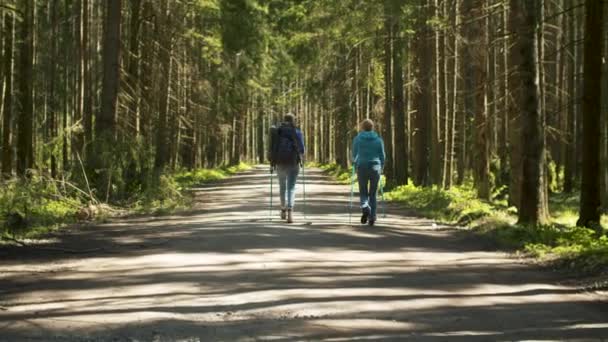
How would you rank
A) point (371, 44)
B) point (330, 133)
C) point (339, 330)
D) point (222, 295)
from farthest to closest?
point (330, 133)
point (371, 44)
point (222, 295)
point (339, 330)

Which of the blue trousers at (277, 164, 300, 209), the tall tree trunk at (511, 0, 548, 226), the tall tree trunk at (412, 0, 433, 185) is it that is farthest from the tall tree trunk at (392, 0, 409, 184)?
the tall tree trunk at (511, 0, 548, 226)

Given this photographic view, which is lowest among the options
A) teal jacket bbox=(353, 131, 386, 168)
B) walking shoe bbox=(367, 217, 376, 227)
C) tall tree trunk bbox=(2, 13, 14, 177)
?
walking shoe bbox=(367, 217, 376, 227)

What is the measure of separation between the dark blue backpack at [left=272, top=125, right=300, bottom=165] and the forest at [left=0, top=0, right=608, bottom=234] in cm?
420

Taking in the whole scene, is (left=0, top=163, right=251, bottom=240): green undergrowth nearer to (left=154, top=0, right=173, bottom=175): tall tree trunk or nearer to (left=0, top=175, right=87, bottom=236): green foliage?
(left=0, top=175, right=87, bottom=236): green foliage

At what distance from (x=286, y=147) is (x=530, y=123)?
4765 millimetres

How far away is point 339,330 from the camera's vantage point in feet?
24.5

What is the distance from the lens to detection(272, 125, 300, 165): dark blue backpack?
60.6 feet

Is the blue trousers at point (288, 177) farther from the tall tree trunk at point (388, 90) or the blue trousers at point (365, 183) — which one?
the tall tree trunk at point (388, 90)

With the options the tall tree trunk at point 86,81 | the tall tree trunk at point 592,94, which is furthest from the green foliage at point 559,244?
the tall tree trunk at point 86,81

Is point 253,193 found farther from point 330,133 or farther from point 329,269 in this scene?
point 330,133

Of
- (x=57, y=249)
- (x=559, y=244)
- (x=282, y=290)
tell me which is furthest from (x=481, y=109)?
(x=282, y=290)

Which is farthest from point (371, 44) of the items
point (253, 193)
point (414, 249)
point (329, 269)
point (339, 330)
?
point (339, 330)

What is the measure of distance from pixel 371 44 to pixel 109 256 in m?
23.4

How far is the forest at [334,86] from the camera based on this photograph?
16609 mm
